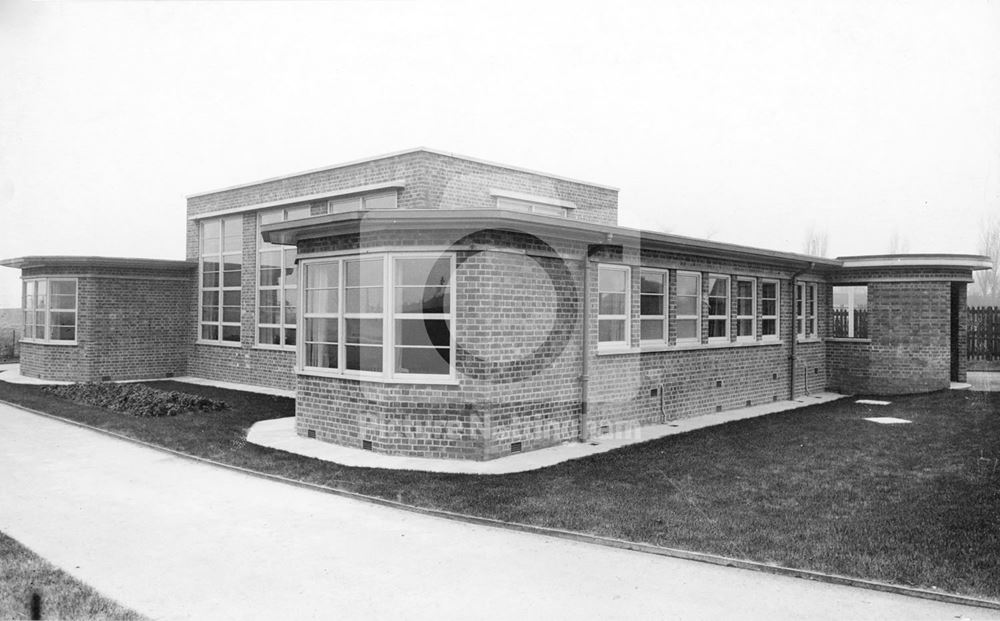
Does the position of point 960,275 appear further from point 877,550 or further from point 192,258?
point 192,258

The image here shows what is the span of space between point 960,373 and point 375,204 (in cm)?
1619

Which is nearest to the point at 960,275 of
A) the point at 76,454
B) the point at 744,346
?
the point at 744,346

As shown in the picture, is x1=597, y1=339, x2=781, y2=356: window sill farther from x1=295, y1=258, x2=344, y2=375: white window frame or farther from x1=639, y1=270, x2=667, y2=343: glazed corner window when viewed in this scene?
x1=295, y1=258, x2=344, y2=375: white window frame

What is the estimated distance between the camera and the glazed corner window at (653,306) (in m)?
13.0

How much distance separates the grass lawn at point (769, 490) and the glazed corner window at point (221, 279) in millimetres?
7263

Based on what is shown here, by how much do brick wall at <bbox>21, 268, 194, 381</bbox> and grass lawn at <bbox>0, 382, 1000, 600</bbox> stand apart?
7.28 m

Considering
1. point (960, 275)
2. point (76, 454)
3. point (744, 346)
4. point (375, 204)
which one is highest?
point (375, 204)

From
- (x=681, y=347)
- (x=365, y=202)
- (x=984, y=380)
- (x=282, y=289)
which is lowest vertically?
(x=984, y=380)

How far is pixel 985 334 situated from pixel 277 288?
23715 millimetres

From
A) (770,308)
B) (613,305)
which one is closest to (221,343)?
(613,305)

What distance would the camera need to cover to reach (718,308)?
14.8 m

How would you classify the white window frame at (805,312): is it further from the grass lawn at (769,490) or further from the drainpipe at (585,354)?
the drainpipe at (585,354)

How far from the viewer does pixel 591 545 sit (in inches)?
246

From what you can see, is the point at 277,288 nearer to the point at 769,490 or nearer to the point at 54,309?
the point at 54,309
